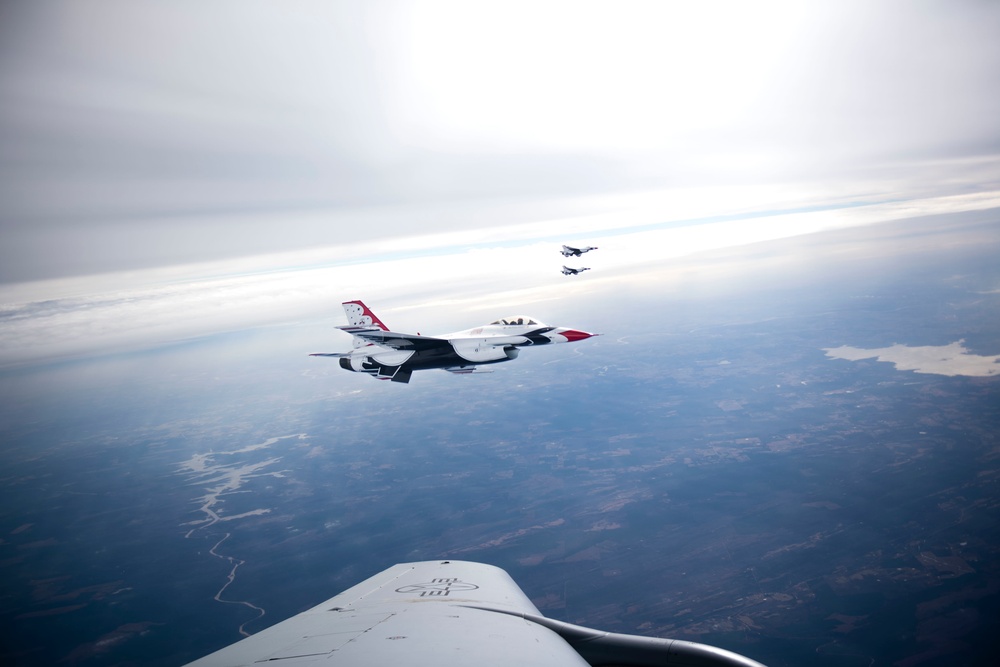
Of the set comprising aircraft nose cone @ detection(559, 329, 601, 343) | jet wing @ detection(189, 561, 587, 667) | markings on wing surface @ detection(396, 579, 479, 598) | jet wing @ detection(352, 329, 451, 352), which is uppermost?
jet wing @ detection(352, 329, 451, 352)

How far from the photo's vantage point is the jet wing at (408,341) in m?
14.6

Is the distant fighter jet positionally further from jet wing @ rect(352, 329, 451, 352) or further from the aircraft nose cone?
the aircraft nose cone

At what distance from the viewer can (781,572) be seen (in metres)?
42.3

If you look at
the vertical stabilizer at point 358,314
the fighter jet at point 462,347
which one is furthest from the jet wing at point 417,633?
the vertical stabilizer at point 358,314

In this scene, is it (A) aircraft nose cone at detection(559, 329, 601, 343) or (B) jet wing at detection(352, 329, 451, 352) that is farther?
(A) aircraft nose cone at detection(559, 329, 601, 343)

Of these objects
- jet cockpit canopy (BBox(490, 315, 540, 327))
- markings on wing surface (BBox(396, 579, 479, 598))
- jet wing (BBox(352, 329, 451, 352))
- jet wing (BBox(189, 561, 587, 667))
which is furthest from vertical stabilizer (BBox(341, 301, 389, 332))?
markings on wing surface (BBox(396, 579, 479, 598))

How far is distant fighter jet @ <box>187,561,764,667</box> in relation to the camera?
10.4 feet

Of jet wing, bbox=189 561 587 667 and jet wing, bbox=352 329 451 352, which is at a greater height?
jet wing, bbox=352 329 451 352

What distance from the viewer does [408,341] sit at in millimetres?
15031

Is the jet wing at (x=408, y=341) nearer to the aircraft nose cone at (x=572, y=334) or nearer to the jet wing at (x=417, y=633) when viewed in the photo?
the aircraft nose cone at (x=572, y=334)

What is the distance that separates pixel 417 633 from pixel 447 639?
0.32 m

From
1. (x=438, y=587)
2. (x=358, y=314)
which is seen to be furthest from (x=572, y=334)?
(x=438, y=587)

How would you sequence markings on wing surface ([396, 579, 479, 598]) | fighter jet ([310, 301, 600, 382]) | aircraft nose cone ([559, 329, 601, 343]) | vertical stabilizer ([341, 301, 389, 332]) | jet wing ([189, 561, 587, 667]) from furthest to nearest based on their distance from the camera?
vertical stabilizer ([341, 301, 389, 332]) → aircraft nose cone ([559, 329, 601, 343]) → fighter jet ([310, 301, 600, 382]) → markings on wing surface ([396, 579, 479, 598]) → jet wing ([189, 561, 587, 667])

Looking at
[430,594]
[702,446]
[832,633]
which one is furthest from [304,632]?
[702,446]
